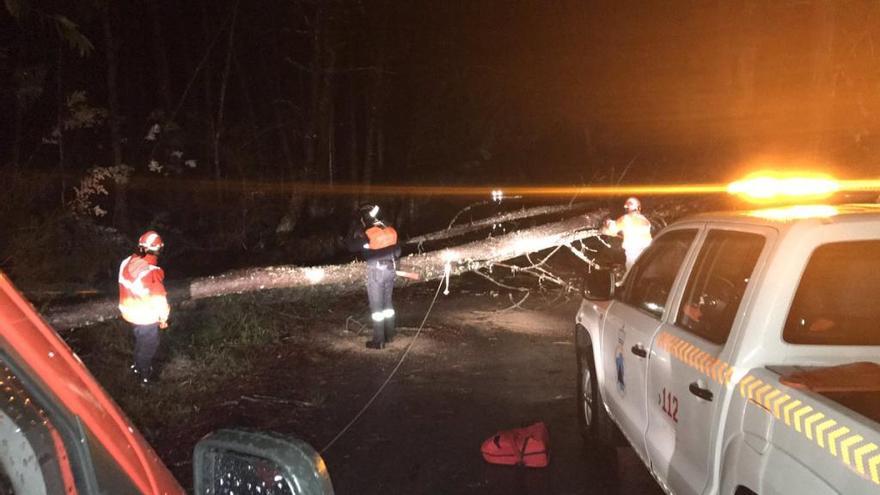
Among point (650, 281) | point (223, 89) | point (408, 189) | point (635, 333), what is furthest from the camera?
point (408, 189)

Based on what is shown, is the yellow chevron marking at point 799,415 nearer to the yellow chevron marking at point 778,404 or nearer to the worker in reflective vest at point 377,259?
the yellow chevron marking at point 778,404

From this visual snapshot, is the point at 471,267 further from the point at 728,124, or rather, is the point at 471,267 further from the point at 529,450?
the point at 728,124

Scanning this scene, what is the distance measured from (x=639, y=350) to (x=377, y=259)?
538 centimetres

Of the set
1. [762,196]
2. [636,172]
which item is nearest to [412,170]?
[636,172]

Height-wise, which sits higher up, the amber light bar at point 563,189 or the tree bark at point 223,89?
the tree bark at point 223,89

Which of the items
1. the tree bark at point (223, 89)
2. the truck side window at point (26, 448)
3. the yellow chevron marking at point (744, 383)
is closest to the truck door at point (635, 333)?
the yellow chevron marking at point (744, 383)

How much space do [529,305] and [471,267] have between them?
116 cm

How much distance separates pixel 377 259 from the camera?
8906 millimetres

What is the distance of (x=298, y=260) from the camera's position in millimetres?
16438

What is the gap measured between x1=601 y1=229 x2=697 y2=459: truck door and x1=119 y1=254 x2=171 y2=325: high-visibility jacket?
4461mm

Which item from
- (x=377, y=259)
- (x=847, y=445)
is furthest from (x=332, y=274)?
(x=847, y=445)

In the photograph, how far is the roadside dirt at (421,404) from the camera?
498 cm

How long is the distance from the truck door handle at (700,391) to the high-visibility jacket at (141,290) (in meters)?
5.54

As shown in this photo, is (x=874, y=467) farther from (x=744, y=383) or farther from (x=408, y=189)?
(x=408, y=189)
